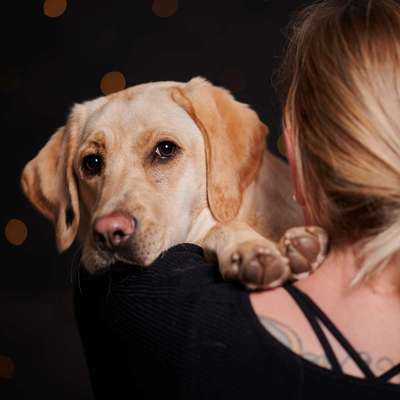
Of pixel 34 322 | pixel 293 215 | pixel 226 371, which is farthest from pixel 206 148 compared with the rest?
pixel 34 322

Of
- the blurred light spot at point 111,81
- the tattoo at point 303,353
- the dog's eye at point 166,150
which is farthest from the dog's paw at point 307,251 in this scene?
the blurred light spot at point 111,81

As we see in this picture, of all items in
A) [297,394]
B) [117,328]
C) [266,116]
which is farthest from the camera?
[266,116]

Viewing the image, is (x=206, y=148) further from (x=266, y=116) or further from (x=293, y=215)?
(x=266, y=116)

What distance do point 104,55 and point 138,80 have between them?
237mm

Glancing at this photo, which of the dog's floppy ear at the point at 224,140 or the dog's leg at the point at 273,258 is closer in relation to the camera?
the dog's leg at the point at 273,258

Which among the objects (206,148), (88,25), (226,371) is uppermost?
(88,25)

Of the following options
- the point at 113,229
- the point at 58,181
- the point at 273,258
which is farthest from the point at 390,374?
the point at 58,181

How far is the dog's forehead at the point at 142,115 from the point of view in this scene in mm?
2109

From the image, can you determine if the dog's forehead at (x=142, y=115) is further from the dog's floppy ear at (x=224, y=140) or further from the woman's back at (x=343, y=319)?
the woman's back at (x=343, y=319)

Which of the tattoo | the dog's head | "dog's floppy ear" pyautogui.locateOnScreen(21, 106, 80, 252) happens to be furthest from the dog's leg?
"dog's floppy ear" pyautogui.locateOnScreen(21, 106, 80, 252)

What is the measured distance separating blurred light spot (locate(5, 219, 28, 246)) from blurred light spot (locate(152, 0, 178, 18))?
1385 millimetres

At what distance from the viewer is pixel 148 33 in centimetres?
382

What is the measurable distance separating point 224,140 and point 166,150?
177 mm

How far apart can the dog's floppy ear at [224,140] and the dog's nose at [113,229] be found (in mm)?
362
